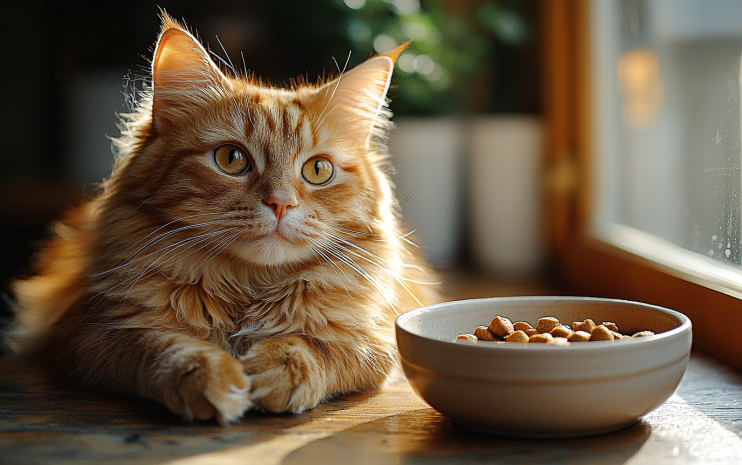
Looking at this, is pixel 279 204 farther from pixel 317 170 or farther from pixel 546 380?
pixel 546 380

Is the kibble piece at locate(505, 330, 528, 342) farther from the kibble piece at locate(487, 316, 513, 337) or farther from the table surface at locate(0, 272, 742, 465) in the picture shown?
the table surface at locate(0, 272, 742, 465)

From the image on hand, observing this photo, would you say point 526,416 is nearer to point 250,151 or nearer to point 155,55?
point 250,151

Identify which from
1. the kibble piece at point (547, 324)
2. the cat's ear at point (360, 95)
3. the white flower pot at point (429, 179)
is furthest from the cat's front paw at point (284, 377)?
the white flower pot at point (429, 179)

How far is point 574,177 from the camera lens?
2.29 m

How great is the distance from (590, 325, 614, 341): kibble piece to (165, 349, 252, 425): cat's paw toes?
521 mm

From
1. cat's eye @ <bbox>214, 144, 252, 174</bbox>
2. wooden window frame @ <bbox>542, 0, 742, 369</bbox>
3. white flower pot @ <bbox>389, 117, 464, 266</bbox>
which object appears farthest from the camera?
white flower pot @ <bbox>389, 117, 464, 266</bbox>

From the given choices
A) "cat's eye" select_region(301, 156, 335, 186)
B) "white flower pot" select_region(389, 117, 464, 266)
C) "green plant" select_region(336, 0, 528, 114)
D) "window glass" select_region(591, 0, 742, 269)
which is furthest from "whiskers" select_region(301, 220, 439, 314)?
"green plant" select_region(336, 0, 528, 114)

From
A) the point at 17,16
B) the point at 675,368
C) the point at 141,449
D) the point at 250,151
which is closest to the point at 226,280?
the point at 250,151

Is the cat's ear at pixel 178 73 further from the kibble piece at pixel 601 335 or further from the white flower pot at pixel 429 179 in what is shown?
the white flower pot at pixel 429 179

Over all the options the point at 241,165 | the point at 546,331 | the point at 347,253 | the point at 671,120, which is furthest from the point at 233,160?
the point at 671,120

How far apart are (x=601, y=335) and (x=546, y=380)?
0.56ft

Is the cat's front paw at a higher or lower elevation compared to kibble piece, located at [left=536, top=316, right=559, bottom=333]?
lower

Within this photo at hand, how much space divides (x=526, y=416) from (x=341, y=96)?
79 cm

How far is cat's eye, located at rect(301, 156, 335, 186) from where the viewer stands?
117 centimetres
